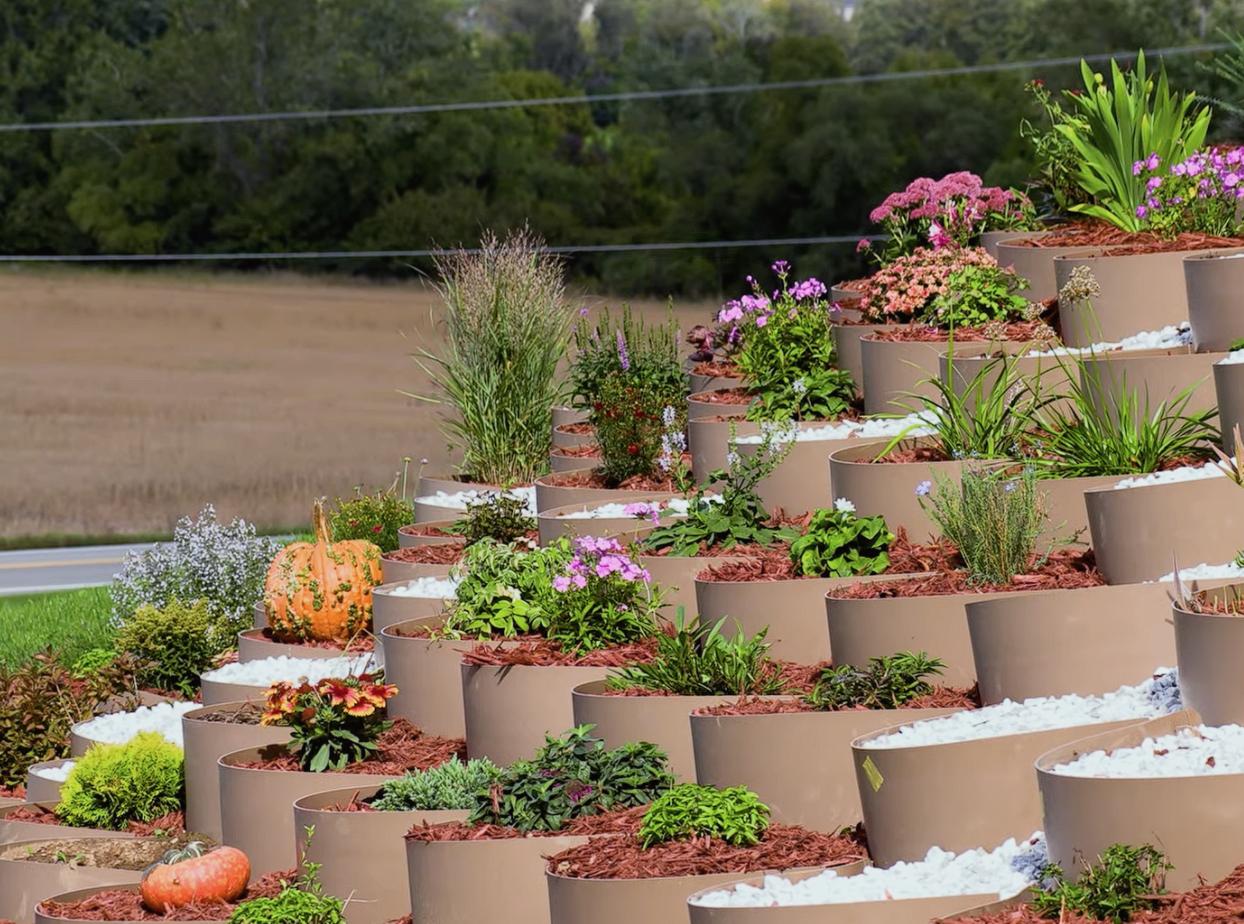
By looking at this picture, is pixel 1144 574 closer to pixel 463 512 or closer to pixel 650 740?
pixel 650 740

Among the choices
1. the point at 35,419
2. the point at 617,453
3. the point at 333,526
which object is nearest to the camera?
the point at 617,453

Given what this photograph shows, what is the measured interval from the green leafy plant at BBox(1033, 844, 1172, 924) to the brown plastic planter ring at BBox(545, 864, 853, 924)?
120cm

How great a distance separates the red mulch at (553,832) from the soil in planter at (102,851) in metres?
2.15

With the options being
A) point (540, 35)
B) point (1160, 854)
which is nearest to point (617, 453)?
point (1160, 854)

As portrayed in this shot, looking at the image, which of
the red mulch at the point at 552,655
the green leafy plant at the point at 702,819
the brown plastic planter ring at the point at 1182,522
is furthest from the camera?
the red mulch at the point at 552,655

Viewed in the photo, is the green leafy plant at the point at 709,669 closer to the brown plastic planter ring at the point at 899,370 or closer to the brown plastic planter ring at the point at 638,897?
the brown plastic planter ring at the point at 638,897

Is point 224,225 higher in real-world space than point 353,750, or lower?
higher

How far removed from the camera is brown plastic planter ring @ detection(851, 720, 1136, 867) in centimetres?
588

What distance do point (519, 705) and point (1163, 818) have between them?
3314mm

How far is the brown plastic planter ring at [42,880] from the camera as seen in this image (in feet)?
28.0

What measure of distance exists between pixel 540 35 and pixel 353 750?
39576 mm

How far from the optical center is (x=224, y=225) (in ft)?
130

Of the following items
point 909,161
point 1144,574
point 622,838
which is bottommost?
point 622,838

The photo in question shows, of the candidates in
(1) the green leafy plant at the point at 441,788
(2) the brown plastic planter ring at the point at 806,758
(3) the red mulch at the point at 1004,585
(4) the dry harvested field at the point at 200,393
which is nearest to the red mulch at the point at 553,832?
(1) the green leafy plant at the point at 441,788
